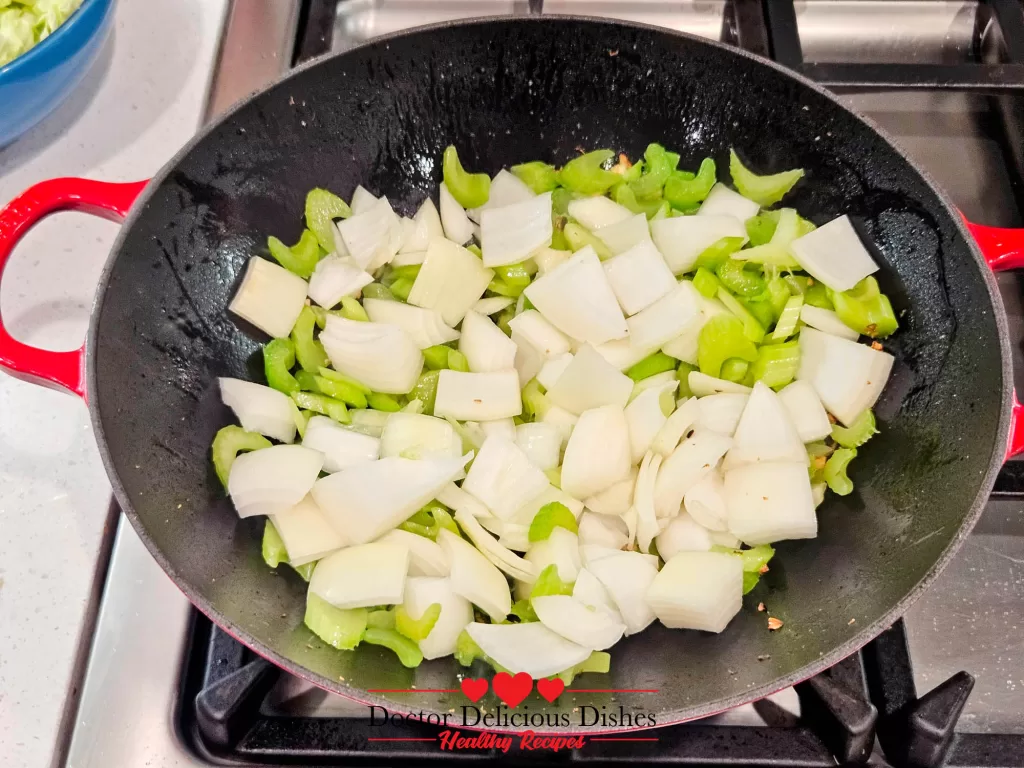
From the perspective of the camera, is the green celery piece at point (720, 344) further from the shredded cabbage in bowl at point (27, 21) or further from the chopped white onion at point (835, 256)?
the shredded cabbage in bowl at point (27, 21)

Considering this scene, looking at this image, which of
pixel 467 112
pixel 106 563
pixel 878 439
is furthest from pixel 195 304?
pixel 878 439

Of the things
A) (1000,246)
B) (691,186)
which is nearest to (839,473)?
(1000,246)

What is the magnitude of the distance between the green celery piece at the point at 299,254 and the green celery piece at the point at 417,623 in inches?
18.0

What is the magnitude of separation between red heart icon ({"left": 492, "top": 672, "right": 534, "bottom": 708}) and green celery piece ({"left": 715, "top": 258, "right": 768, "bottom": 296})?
53 cm

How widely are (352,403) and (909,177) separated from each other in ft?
2.28

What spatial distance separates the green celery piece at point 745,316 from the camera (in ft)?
2.99

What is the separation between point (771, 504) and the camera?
2.59 ft

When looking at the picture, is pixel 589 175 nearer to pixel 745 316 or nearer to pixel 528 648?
pixel 745 316

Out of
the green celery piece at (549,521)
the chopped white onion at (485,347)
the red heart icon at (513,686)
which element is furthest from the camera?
the chopped white onion at (485,347)

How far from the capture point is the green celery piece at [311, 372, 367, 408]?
88 cm

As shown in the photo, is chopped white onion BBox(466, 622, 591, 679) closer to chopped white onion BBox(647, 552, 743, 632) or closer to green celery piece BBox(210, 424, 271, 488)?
chopped white onion BBox(647, 552, 743, 632)

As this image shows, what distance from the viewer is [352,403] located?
887 mm

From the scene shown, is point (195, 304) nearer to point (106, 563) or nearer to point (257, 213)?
point (257, 213)

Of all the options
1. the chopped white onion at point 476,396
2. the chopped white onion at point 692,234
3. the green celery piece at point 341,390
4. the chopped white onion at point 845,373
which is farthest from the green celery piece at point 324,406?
the chopped white onion at point 845,373
